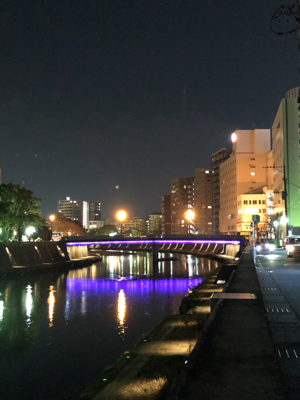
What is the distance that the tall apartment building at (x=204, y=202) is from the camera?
190 metres

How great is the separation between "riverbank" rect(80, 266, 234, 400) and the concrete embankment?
45331mm

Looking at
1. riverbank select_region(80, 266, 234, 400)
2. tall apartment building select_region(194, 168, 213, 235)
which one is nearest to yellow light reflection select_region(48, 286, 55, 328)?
riverbank select_region(80, 266, 234, 400)

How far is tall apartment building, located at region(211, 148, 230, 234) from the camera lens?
573 ft

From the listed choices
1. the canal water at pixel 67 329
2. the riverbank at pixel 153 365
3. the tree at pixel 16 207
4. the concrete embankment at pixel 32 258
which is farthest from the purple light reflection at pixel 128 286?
the riverbank at pixel 153 365

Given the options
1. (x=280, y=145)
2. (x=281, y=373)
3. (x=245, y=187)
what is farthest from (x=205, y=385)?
(x=245, y=187)

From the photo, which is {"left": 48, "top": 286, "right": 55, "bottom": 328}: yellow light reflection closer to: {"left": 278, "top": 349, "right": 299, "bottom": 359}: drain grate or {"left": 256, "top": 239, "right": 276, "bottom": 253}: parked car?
{"left": 278, "top": 349, "right": 299, "bottom": 359}: drain grate

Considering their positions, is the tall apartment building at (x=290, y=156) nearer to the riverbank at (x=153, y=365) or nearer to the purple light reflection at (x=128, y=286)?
the purple light reflection at (x=128, y=286)

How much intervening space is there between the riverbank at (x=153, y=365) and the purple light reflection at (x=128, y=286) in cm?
2531

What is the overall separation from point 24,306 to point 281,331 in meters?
32.2

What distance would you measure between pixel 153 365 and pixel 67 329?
14583mm

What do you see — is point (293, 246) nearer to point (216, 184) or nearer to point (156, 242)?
point (156, 242)

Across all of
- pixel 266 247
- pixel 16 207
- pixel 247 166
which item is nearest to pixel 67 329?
pixel 16 207

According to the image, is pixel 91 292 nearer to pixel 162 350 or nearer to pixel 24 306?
pixel 24 306

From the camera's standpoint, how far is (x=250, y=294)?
63.3ft
